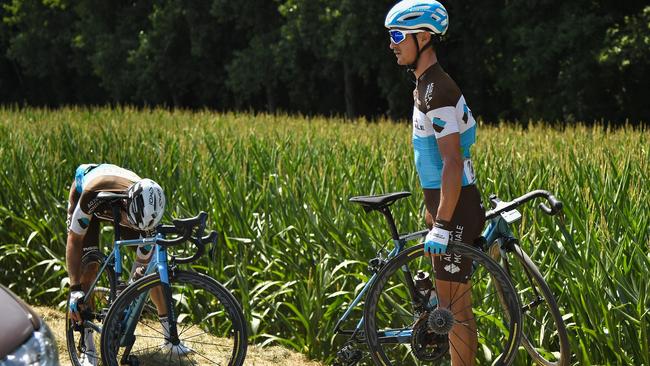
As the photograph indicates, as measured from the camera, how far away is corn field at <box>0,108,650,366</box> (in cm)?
548

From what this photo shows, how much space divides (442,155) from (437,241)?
40cm

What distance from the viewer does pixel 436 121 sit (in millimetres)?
4773

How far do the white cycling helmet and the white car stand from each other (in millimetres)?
1423

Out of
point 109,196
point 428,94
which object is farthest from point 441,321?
point 109,196

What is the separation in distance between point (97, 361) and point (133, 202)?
122cm

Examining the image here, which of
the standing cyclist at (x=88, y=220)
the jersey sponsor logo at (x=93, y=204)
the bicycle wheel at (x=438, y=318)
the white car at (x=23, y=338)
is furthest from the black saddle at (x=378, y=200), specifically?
the white car at (x=23, y=338)

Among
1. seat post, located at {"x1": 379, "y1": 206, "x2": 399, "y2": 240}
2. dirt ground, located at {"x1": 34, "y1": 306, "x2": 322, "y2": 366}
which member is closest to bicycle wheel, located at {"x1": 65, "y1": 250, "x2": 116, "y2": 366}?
dirt ground, located at {"x1": 34, "y1": 306, "x2": 322, "y2": 366}

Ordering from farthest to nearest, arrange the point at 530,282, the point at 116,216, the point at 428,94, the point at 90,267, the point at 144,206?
the point at 90,267, the point at 116,216, the point at 144,206, the point at 530,282, the point at 428,94

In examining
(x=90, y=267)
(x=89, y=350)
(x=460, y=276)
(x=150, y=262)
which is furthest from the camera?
(x=90, y=267)

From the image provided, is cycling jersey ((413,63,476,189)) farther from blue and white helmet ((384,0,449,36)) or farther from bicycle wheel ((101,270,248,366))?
bicycle wheel ((101,270,248,366))

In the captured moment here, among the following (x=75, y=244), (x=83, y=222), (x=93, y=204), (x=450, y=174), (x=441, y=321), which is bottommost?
(x=441, y=321)

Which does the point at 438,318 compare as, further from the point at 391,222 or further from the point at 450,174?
the point at 450,174

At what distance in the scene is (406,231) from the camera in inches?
256

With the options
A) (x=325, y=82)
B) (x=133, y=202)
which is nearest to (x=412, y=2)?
(x=133, y=202)
